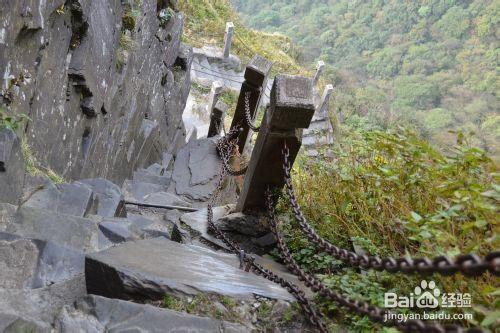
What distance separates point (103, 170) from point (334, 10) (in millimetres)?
50228

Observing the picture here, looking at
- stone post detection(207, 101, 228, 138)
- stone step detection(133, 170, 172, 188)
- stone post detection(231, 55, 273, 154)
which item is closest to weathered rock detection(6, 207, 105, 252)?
stone post detection(231, 55, 273, 154)

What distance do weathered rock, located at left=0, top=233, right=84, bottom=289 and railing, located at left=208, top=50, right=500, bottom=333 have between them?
43.2 inches

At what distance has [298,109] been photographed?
10.8 ft

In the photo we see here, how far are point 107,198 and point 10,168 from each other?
1.38m

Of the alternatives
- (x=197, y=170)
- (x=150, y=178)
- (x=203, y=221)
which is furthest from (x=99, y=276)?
(x=197, y=170)

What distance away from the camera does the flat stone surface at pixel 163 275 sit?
2.20 meters

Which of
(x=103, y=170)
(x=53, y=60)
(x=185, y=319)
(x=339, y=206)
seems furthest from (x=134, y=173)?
(x=185, y=319)

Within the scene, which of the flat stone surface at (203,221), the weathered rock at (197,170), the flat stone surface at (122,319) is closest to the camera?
the flat stone surface at (122,319)

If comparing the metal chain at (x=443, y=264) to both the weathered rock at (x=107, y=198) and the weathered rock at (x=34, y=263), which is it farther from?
the weathered rock at (x=107, y=198)

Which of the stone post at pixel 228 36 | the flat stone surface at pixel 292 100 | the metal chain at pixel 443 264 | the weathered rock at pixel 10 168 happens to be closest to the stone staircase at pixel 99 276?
the weathered rock at pixel 10 168

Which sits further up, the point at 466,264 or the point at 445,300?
the point at 466,264

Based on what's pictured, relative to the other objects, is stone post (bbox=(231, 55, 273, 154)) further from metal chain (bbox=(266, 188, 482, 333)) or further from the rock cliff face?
metal chain (bbox=(266, 188, 482, 333))

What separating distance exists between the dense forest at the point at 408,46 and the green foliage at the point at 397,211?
27.3 metres

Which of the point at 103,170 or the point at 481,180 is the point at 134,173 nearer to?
the point at 103,170
